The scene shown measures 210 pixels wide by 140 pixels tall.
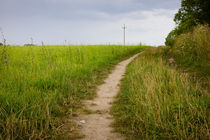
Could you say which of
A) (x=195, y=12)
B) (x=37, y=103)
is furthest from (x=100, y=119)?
(x=195, y=12)

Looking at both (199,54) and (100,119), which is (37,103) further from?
(199,54)

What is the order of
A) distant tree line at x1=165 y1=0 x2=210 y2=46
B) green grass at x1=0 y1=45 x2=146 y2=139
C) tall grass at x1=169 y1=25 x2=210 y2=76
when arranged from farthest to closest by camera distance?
1. distant tree line at x1=165 y1=0 x2=210 y2=46
2. tall grass at x1=169 y1=25 x2=210 y2=76
3. green grass at x1=0 y1=45 x2=146 y2=139

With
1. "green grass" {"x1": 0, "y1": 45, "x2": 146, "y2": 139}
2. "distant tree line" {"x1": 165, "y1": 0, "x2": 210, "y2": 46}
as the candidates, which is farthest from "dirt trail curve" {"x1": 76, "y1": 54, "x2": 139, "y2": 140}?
"distant tree line" {"x1": 165, "y1": 0, "x2": 210, "y2": 46}

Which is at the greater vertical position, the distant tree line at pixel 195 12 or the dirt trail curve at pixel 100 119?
the distant tree line at pixel 195 12

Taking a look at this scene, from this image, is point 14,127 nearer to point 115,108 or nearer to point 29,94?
point 29,94

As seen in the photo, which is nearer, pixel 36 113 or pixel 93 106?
pixel 36 113

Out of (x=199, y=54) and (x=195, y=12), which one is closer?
(x=199, y=54)

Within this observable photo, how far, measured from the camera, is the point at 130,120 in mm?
4148

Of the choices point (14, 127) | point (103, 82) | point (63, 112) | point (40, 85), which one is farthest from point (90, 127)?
point (103, 82)

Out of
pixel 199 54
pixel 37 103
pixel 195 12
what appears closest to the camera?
pixel 37 103

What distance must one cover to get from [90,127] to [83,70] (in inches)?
208

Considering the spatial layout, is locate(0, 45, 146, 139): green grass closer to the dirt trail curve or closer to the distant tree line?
the dirt trail curve

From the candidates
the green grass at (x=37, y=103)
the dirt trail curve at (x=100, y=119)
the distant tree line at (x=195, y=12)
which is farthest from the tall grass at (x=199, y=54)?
the distant tree line at (x=195, y=12)

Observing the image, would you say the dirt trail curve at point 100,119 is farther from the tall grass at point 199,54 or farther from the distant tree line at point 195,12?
the distant tree line at point 195,12
